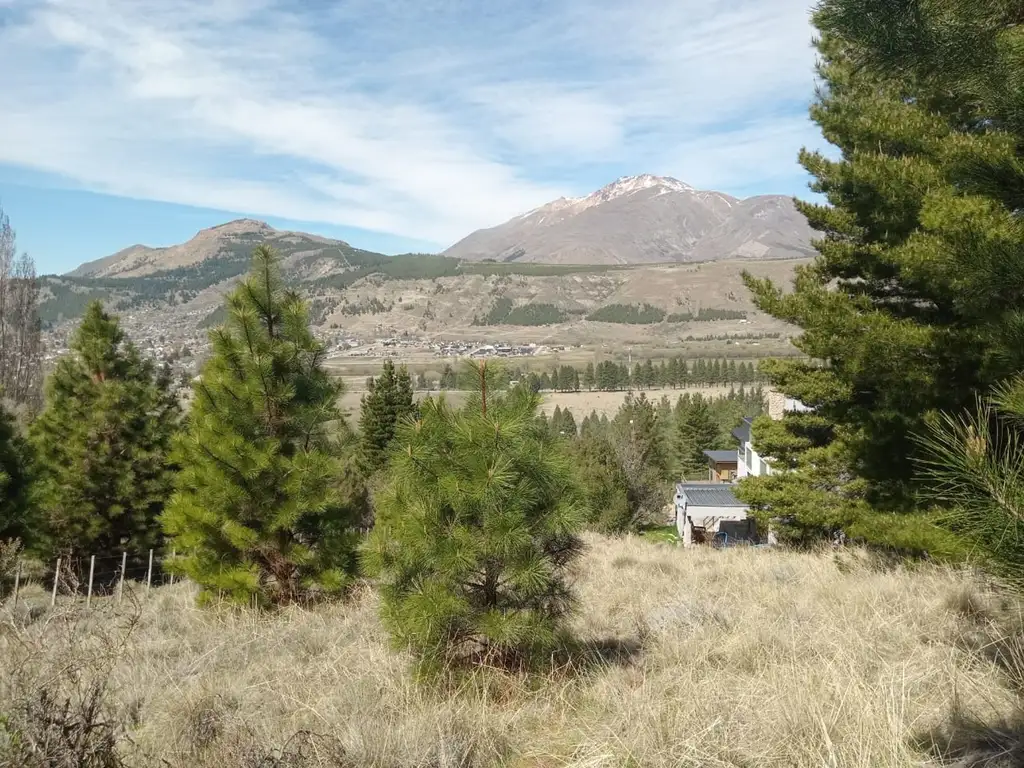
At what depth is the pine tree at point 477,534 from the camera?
4.20 m

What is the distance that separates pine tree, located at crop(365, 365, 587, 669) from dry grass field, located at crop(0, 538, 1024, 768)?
32 cm

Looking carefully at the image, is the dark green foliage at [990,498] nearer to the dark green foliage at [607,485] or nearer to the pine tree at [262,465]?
the pine tree at [262,465]

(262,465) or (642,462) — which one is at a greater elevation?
(262,465)

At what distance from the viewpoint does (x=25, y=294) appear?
107 feet

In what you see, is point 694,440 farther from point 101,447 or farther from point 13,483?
point 13,483

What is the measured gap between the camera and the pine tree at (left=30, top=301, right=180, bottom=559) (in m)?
14.6

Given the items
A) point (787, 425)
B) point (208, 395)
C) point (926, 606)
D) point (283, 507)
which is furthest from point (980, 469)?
point (787, 425)

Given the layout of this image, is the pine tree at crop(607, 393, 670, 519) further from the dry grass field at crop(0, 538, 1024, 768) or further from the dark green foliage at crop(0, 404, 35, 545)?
the dry grass field at crop(0, 538, 1024, 768)

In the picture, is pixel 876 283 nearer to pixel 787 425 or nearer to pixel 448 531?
pixel 787 425

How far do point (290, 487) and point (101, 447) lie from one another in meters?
9.35

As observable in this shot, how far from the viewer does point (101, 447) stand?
1484 cm

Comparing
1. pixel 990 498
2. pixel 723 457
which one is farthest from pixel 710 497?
pixel 990 498

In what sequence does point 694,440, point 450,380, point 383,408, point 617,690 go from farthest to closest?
point 694,440 < point 383,408 < point 450,380 < point 617,690

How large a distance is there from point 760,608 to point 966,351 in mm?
3736
